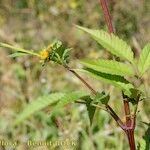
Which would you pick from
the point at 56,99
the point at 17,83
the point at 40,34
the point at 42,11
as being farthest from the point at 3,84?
the point at 56,99

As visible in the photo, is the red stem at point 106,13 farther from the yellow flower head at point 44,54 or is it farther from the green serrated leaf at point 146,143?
the green serrated leaf at point 146,143

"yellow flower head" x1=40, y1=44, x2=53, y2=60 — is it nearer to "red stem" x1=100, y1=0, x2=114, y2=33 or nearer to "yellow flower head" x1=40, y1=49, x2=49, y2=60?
"yellow flower head" x1=40, y1=49, x2=49, y2=60

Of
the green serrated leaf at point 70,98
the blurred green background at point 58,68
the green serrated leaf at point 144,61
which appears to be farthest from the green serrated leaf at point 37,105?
the blurred green background at point 58,68

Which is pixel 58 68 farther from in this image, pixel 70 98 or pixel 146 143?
pixel 70 98

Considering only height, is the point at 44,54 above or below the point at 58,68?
below

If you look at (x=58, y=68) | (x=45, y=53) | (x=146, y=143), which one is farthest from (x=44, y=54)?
(x=58, y=68)
